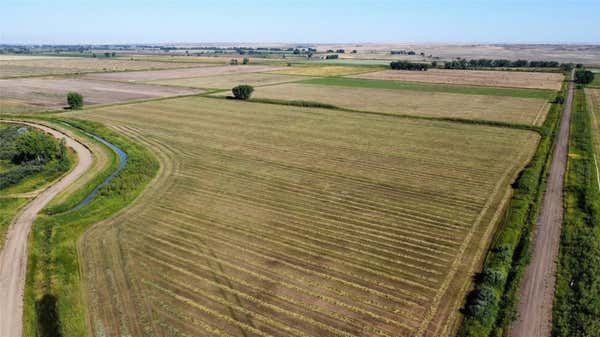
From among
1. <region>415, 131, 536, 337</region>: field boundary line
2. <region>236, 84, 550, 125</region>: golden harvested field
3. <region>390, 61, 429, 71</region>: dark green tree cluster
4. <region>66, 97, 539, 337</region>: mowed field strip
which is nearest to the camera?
<region>415, 131, 536, 337</region>: field boundary line

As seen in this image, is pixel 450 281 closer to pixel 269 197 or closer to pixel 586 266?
pixel 586 266

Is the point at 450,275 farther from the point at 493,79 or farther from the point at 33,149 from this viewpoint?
the point at 493,79

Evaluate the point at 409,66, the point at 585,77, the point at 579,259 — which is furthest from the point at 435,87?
the point at 579,259

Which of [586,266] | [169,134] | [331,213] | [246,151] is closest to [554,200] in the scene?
[586,266]

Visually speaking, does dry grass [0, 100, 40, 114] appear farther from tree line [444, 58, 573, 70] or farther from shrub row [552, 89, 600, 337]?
tree line [444, 58, 573, 70]

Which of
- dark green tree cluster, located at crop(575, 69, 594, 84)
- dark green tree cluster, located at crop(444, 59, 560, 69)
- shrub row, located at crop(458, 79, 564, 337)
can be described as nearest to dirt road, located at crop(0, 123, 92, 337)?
shrub row, located at crop(458, 79, 564, 337)

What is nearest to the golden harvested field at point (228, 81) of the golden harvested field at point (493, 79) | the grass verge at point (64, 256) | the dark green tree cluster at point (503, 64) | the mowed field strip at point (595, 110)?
the golden harvested field at point (493, 79)
